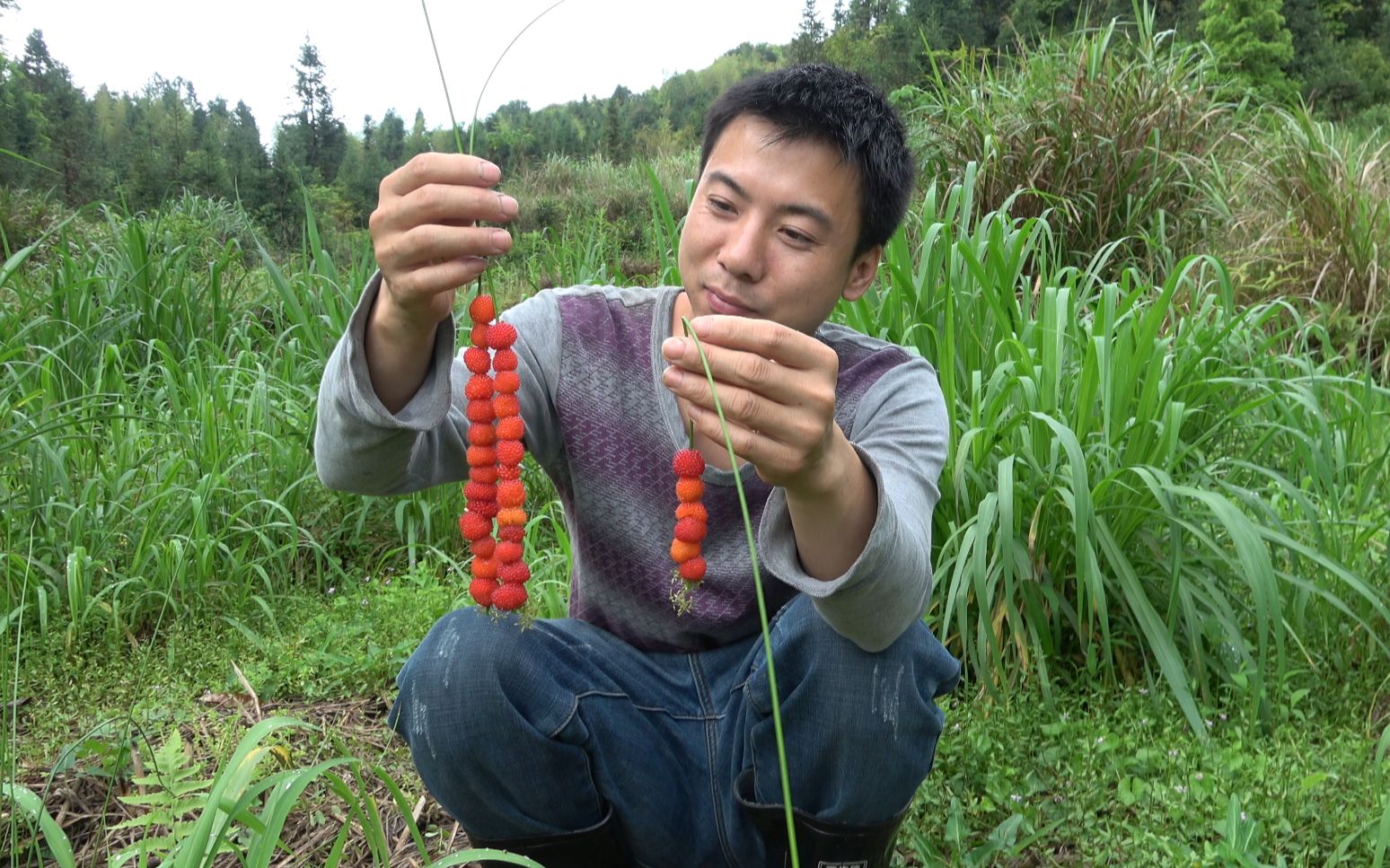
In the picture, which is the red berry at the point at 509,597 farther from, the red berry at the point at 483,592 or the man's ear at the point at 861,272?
the man's ear at the point at 861,272

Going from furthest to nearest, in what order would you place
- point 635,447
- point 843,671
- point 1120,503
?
point 1120,503
point 635,447
point 843,671

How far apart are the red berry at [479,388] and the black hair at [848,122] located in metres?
Result: 0.62

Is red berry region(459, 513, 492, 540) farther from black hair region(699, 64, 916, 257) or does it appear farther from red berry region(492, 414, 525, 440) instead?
black hair region(699, 64, 916, 257)

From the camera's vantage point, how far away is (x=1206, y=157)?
5742mm

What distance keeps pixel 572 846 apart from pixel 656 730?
21 cm

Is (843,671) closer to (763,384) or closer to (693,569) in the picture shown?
(693,569)

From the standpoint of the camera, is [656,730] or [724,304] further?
[656,730]

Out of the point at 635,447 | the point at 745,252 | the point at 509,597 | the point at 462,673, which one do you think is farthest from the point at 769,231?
the point at 462,673

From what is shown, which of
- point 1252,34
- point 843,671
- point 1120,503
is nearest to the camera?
point 843,671

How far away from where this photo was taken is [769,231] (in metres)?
1.53

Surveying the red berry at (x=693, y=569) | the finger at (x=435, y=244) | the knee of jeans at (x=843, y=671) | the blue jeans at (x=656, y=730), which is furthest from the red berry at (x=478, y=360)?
the knee of jeans at (x=843, y=671)

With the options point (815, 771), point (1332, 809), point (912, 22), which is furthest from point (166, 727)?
point (912, 22)

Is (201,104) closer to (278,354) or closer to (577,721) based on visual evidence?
(278,354)

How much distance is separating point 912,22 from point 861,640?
1318 cm
